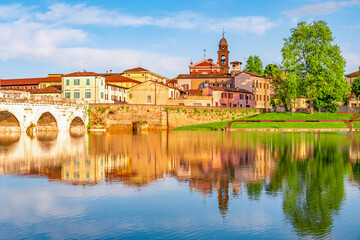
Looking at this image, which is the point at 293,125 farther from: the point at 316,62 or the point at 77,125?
the point at 77,125

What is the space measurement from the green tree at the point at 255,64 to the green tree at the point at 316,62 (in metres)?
40.3

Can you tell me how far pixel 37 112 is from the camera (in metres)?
67.0

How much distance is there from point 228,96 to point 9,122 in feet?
187

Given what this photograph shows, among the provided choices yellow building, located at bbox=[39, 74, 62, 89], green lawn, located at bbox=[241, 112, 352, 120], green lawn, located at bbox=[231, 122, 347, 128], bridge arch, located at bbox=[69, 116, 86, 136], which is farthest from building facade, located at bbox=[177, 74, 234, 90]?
bridge arch, located at bbox=[69, 116, 86, 136]

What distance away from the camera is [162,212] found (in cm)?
1492

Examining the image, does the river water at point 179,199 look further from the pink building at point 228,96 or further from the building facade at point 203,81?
the building facade at point 203,81

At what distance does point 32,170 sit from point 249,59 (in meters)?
113

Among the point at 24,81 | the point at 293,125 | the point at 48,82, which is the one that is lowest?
the point at 293,125

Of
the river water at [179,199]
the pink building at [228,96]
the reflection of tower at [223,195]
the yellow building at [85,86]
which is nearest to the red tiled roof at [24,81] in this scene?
the yellow building at [85,86]

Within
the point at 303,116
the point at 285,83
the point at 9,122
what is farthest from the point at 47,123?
the point at 303,116

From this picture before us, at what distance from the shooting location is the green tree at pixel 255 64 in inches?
5084

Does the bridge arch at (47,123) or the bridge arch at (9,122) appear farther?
the bridge arch at (47,123)

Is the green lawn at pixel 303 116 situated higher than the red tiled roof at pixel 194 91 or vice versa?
the red tiled roof at pixel 194 91

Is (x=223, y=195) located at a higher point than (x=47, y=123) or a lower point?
lower
